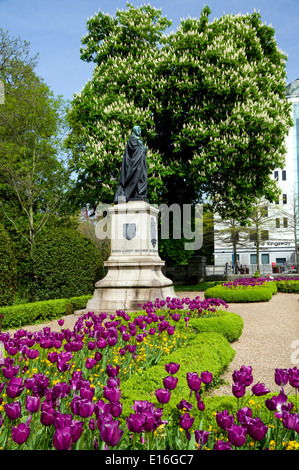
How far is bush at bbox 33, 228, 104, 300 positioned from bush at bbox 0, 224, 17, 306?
1885mm

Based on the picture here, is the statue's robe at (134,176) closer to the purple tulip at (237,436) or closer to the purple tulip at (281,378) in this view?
the purple tulip at (281,378)

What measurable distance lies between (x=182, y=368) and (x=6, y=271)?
9.31 m

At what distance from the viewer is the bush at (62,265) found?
49.4 feet

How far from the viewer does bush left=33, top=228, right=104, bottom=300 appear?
1506 centimetres

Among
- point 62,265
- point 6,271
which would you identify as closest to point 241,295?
point 62,265

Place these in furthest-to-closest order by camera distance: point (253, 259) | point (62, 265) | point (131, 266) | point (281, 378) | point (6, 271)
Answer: point (253, 259) → point (62, 265) → point (6, 271) → point (131, 266) → point (281, 378)

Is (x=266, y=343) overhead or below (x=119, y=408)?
below

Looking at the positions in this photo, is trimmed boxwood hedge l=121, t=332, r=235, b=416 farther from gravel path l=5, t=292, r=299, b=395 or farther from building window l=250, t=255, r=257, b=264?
building window l=250, t=255, r=257, b=264

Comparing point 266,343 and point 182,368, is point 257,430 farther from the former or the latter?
point 266,343

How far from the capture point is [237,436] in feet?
7.15

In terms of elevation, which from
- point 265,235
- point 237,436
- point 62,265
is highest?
point 265,235

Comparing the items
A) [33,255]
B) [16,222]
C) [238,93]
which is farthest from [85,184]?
[238,93]

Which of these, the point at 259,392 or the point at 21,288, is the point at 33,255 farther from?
the point at 259,392

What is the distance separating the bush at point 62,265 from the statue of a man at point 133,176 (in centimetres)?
321
